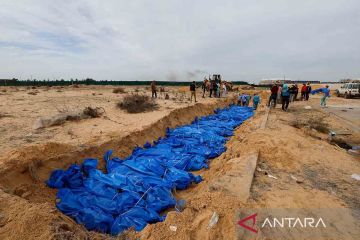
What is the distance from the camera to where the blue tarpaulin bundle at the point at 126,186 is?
4484mm

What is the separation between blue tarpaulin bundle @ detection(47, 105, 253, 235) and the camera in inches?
177

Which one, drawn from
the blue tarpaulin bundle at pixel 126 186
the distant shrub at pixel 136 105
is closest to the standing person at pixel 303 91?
the distant shrub at pixel 136 105

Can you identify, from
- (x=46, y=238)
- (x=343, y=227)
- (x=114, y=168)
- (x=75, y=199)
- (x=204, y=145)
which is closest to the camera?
(x=46, y=238)

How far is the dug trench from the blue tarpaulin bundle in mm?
237

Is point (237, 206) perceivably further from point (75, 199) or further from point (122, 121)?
point (122, 121)

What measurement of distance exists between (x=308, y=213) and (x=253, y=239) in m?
1.32

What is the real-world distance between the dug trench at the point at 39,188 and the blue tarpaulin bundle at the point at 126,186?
24 cm

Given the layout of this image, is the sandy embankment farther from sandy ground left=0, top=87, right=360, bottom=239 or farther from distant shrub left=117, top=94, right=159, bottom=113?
distant shrub left=117, top=94, right=159, bottom=113

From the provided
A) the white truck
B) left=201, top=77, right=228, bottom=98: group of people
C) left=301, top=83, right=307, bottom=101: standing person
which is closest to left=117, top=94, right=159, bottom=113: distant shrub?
left=201, top=77, right=228, bottom=98: group of people

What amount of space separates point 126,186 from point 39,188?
5.71 feet

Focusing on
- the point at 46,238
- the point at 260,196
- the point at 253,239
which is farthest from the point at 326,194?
the point at 46,238

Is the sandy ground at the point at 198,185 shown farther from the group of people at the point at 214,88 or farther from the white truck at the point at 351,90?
the white truck at the point at 351,90

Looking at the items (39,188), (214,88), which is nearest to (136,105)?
(39,188)

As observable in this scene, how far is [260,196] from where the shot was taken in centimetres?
444
